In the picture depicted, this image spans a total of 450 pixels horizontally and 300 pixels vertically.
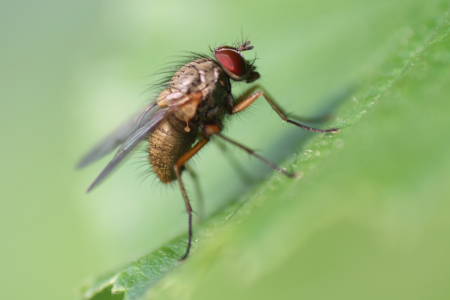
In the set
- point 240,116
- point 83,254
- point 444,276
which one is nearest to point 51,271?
point 83,254

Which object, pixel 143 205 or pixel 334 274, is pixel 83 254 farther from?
pixel 334 274

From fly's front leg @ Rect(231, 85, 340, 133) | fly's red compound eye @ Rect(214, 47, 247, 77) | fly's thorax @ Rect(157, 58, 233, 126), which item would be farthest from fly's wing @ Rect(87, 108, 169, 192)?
fly's red compound eye @ Rect(214, 47, 247, 77)

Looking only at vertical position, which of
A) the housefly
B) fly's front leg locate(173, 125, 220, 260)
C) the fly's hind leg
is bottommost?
the fly's hind leg

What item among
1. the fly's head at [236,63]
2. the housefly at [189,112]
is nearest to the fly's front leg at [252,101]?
the housefly at [189,112]

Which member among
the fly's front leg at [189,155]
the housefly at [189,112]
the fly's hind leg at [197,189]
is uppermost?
the housefly at [189,112]

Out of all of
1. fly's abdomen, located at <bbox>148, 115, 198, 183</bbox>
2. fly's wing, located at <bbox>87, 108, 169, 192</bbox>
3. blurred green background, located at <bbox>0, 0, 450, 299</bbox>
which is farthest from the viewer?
fly's abdomen, located at <bbox>148, 115, 198, 183</bbox>

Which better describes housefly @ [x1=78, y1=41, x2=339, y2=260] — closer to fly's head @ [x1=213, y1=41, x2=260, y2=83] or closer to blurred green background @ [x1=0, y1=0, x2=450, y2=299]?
fly's head @ [x1=213, y1=41, x2=260, y2=83]

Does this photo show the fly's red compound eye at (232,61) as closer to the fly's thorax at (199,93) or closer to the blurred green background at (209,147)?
the fly's thorax at (199,93)

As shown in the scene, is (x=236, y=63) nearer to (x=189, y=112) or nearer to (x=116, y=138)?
(x=189, y=112)
